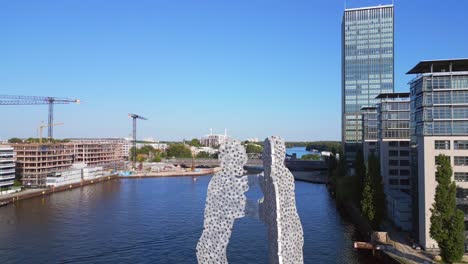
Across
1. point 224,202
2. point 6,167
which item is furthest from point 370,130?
point 6,167

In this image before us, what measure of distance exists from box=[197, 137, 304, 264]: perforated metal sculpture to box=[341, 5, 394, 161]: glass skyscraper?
55500 millimetres

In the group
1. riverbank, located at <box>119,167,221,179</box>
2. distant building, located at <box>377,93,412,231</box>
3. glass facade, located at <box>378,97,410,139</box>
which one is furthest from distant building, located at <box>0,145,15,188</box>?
glass facade, located at <box>378,97,410,139</box>

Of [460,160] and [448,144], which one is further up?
[448,144]

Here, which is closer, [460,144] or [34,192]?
[460,144]

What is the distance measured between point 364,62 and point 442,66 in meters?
46.3

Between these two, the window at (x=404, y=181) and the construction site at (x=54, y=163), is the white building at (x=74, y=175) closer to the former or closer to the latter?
the construction site at (x=54, y=163)

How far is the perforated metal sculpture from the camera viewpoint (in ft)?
44.7

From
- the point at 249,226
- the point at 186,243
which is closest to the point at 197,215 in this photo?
the point at 249,226

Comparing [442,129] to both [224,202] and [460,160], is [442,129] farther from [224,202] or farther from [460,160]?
[224,202]

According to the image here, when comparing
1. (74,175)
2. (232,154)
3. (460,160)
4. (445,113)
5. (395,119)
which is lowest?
(74,175)

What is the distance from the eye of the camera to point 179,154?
115562 mm

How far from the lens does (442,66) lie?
82.7 ft

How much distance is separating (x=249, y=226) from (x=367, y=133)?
83.1 ft

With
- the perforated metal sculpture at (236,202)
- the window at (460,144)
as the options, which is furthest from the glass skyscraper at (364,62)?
the perforated metal sculpture at (236,202)
